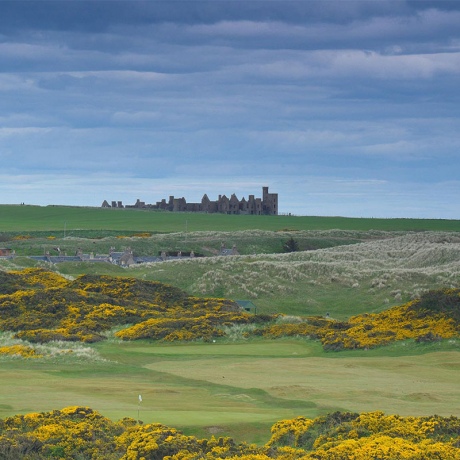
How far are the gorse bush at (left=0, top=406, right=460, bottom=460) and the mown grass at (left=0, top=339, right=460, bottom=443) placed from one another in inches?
66.4

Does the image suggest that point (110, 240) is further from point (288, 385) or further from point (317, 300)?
point (288, 385)

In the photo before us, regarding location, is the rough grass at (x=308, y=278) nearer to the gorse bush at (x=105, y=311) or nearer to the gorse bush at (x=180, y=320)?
the gorse bush at (x=105, y=311)

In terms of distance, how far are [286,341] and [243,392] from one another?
1871cm

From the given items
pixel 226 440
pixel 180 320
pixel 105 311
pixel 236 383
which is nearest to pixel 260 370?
pixel 236 383

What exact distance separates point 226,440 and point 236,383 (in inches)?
527

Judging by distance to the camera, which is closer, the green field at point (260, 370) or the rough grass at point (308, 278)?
the green field at point (260, 370)

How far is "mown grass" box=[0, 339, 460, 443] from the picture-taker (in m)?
31.5

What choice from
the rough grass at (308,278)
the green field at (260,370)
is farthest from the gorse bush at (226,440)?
the rough grass at (308,278)

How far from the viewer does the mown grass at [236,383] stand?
31.5 meters

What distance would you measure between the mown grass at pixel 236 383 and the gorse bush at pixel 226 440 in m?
1.69

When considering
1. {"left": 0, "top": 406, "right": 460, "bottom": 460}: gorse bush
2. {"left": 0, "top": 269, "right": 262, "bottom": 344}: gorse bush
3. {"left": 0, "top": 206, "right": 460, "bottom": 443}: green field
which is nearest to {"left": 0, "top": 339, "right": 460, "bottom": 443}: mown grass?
{"left": 0, "top": 206, "right": 460, "bottom": 443}: green field

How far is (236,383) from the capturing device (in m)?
39.1

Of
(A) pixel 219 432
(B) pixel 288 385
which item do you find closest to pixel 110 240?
(B) pixel 288 385

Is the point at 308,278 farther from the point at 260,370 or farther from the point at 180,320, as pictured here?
the point at 260,370
